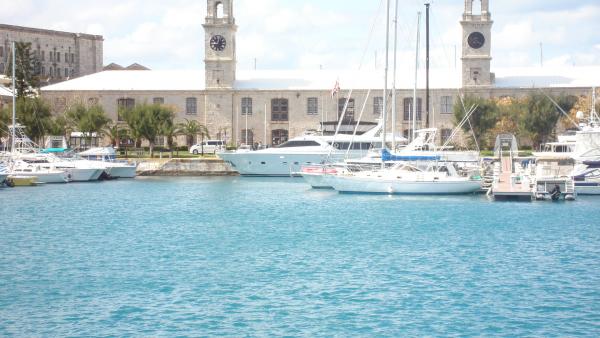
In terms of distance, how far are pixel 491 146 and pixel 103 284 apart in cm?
5465

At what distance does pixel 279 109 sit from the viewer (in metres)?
83.3

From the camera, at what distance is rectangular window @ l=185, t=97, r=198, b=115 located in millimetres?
84438

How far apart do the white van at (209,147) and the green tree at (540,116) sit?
2461 centimetres

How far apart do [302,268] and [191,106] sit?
2269 inches

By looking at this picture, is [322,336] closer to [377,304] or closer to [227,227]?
[377,304]

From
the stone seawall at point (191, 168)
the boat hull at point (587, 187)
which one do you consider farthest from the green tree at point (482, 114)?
the boat hull at point (587, 187)

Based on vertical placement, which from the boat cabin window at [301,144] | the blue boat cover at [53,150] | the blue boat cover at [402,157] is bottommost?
the blue boat cover at [402,157]

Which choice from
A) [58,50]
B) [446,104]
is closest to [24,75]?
[58,50]

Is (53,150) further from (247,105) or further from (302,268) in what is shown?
(302,268)

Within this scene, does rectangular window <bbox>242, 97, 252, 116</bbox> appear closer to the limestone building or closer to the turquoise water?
the limestone building

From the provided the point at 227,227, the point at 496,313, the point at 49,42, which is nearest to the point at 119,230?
the point at 227,227

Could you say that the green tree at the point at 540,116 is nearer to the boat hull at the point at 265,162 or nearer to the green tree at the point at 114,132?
the boat hull at the point at 265,162

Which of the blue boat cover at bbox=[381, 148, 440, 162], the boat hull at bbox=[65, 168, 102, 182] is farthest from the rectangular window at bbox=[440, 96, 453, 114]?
the blue boat cover at bbox=[381, 148, 440, 162]

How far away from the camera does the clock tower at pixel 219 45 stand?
82.3m
